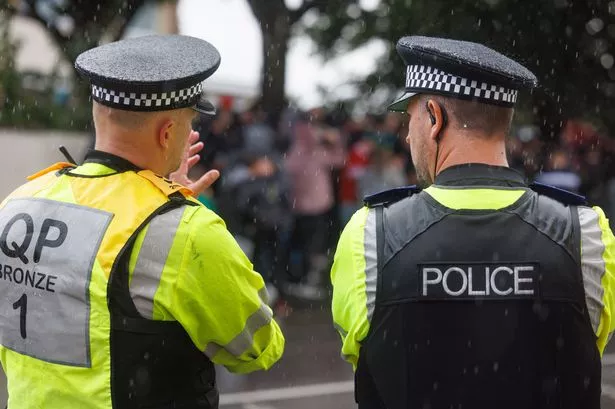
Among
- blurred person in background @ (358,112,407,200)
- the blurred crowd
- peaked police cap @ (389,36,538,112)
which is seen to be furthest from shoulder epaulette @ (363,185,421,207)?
blurred person in background @ (358,112,407,200)

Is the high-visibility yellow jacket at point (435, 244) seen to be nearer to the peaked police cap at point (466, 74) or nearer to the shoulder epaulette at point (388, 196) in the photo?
the shoulder epaulette at point (388, 196)

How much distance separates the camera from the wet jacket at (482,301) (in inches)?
95.0

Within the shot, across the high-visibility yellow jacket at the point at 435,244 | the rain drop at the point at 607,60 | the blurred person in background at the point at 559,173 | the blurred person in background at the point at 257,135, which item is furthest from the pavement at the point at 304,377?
the high-visibility yellow jacket at the point at 435,244

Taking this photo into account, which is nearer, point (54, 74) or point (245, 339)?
point (245, 339)

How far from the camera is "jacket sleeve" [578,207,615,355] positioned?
243 centimetres

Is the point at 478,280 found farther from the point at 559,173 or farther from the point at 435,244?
the point at 559,173

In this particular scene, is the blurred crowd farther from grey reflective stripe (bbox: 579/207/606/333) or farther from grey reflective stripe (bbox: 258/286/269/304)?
grey reflective stripe (bbox: 579/207/606/333)

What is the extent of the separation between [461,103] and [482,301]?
1.68 feet

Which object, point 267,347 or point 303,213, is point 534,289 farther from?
point 303,213

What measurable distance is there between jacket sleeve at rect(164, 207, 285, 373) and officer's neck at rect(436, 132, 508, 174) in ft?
1.99

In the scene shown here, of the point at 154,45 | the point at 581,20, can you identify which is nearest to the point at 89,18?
the point at 581,20

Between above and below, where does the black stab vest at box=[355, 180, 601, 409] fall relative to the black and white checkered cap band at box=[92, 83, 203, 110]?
below

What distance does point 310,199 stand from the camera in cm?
1066

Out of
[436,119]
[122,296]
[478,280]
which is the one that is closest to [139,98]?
[122,296]
